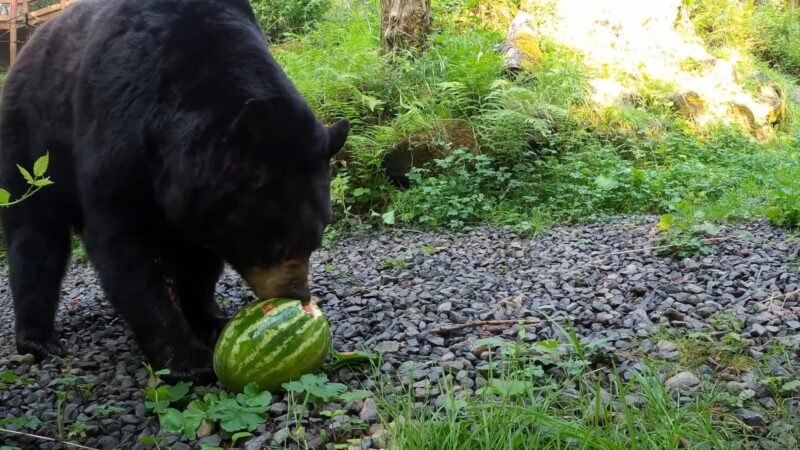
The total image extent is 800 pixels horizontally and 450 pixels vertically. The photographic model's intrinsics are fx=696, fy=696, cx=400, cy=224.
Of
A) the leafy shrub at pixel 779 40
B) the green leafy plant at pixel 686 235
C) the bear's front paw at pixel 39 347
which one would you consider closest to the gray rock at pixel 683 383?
the green leafy plant at pixel 686 235

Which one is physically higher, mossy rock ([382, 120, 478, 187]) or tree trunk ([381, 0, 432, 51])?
tree trunk ([381, 0, 432, 51])

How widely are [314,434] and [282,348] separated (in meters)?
0.40

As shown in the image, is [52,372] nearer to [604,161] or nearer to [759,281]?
[759,281]

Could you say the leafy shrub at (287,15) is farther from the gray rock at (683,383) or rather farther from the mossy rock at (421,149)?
the gray rock at (683,383)

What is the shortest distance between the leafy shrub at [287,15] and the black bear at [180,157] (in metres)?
9.93

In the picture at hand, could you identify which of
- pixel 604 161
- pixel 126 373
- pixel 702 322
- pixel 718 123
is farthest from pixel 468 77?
pixel 126 373

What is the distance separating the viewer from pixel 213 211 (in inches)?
109

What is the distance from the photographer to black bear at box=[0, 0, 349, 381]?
2.73 m

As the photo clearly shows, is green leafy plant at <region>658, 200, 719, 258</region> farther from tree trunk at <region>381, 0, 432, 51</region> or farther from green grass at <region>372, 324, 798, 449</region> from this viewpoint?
tree trunk at <region>381, 0, 432, 51</region>

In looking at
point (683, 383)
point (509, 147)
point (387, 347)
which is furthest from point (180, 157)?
point (509, 147)

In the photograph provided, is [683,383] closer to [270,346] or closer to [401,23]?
[270,346]

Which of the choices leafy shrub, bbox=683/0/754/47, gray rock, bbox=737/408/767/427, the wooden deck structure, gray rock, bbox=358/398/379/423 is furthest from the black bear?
the wooden deck structure

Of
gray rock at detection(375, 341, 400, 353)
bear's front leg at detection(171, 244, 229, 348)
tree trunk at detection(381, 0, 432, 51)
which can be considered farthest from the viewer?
tree trunk at detection(381, 0, 432, 51)

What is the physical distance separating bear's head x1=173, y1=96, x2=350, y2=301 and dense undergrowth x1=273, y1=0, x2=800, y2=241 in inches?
135
